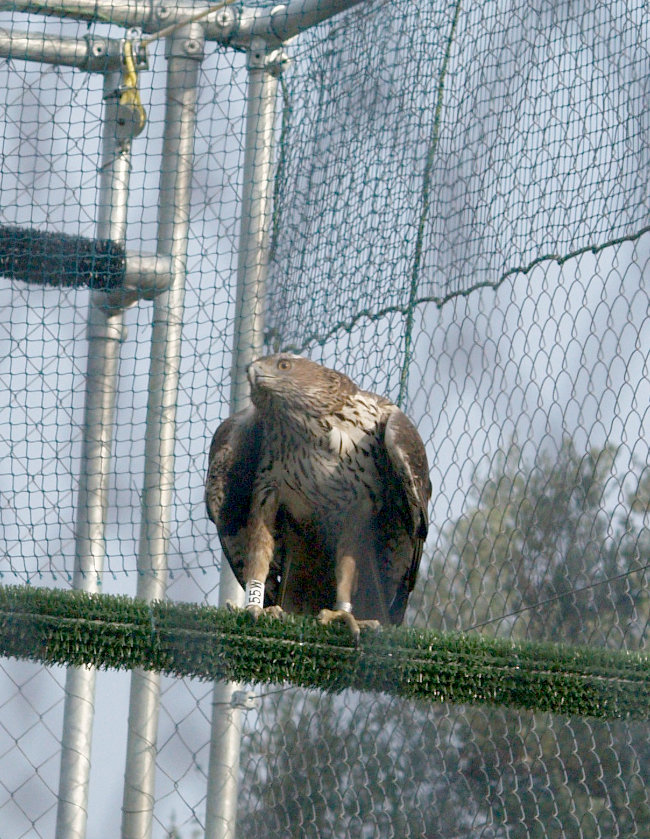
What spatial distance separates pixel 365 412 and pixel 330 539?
309mm

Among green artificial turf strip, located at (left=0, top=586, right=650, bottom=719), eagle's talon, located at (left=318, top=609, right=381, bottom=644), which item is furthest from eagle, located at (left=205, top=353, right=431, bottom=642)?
green artificial turf strip, located at (left=0, top=586, right=650, bottom=719)

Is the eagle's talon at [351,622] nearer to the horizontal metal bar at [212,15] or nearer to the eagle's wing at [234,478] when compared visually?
the eagle's wing at [234,478]

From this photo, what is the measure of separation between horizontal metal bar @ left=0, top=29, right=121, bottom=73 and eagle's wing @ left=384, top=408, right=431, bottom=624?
164cm

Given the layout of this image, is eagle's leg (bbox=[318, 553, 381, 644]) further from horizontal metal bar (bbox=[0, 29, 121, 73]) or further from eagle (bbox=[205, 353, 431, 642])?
horizontal metal bar (bbox=[0, 29, 121, 73])

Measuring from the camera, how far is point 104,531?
3.27m

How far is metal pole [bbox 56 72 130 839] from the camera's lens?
10.5ft

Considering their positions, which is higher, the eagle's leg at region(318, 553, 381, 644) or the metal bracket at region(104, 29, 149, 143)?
the metal bracket at region(104, 29, 149, 143)

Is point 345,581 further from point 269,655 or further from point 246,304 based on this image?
point 246,304

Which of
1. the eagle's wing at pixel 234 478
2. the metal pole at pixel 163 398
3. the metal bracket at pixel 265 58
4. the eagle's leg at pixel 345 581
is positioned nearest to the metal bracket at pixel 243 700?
the metal pole at pixel 163 398

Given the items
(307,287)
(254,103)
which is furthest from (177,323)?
(254,103)

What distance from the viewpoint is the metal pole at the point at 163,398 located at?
3158 millimetres

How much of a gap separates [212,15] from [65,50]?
0.46 m

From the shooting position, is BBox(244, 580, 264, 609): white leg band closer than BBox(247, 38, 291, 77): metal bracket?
Yes

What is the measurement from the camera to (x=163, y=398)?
3527 mm
